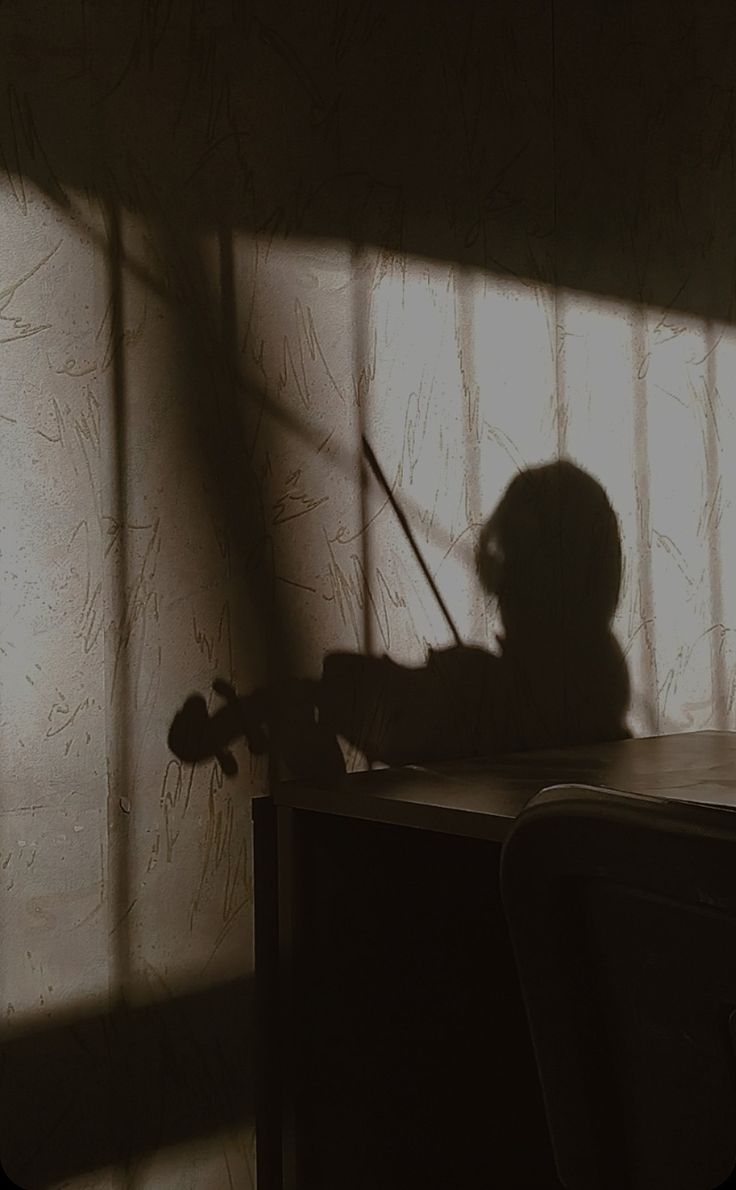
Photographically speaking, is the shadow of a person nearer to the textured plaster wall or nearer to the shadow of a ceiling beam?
the textured plaster wall

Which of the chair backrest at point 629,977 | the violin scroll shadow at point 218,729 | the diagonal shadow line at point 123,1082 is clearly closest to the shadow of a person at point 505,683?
the violin scroll shadow at point 218,729

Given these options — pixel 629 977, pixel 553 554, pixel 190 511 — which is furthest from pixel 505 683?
pixel 629 977

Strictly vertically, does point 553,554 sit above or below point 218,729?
above

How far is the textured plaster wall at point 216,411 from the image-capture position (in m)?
1.71

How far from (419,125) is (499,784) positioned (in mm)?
1055

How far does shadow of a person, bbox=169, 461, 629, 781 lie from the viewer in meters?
1.95

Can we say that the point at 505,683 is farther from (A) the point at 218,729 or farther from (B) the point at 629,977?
(B) the point at 629,977

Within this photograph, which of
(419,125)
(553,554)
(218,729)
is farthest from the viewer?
(553,554)

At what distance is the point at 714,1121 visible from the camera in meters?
0.63

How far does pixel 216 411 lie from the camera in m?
1.88

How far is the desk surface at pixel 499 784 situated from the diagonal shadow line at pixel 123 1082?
0.33 meters

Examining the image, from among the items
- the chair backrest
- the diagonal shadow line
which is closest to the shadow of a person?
the diagonal shadow line

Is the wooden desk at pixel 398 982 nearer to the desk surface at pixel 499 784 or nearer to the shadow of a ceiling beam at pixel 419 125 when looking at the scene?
the desk surface at pixel 499 784

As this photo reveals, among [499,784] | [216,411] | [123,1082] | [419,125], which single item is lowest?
[123,1082]
